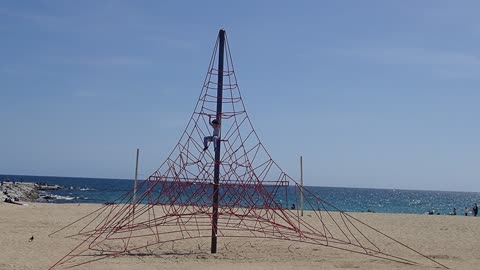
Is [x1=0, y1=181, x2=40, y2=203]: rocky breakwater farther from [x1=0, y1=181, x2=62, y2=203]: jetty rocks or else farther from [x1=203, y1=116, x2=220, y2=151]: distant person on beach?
[x1=203, y1=116, x2=220, y2=151]: distant person on beach

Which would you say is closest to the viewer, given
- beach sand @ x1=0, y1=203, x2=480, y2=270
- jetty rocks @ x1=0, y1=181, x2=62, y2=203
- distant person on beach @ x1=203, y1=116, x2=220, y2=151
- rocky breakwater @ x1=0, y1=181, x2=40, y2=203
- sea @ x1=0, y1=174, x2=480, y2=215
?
beach sand @ x1=0, y1=203, x2=480, y2=270

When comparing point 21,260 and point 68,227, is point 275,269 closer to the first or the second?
point 21,260

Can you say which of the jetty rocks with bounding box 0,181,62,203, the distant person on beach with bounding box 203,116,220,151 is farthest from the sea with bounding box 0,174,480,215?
the distant person on beach with bounding box 203,116,220,151

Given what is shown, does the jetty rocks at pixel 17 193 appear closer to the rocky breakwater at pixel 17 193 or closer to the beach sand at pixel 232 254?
the rocky breakwater at pixel 17 193

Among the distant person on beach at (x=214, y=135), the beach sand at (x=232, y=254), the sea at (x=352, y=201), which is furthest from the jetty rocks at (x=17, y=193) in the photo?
the distant person on beach at (x=214, y=135)

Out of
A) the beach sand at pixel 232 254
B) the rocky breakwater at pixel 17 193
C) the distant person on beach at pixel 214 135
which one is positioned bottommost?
the beach sand at pixel 232 254

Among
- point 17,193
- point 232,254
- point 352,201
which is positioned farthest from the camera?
point 352,201

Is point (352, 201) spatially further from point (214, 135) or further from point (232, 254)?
point (214, 135)

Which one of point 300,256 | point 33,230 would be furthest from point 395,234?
point 33,230

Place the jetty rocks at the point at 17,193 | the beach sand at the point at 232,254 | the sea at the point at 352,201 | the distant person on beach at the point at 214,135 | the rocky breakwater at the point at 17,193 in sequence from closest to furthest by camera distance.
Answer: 1. the beach sand at the point at 232,254
2. the distant person on beach at the point at 214,135
3. the jetty rocks at the point at 17,193
4. the rocky breakwater at the point at 17,193
5. the sea at the point at 352,201

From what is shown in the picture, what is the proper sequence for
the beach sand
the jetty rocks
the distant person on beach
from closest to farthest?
the beach sand, the distant person on beach, the jetty rocks

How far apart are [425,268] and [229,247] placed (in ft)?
15.2

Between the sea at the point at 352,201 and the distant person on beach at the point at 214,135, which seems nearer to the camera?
the distant person on beach at the point at 214,135

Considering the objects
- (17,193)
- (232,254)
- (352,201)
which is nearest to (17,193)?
(17,193)
